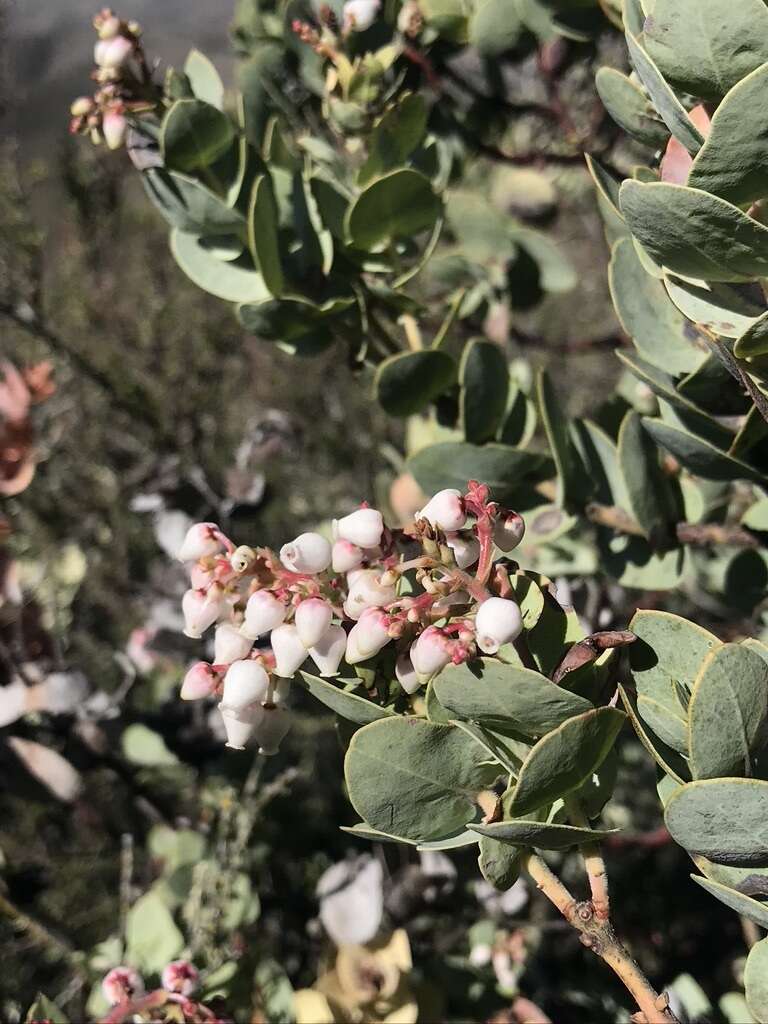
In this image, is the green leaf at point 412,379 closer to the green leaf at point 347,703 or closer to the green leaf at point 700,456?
the green leaf at point 700,456

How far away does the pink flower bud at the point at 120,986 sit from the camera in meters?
0.60

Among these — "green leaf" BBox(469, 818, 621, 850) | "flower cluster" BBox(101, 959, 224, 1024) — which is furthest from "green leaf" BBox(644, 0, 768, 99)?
"flower cluster" BBox(101, 959, 224, 1024)

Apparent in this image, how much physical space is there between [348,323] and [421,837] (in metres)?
0.38

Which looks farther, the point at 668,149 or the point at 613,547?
the point at 613,547

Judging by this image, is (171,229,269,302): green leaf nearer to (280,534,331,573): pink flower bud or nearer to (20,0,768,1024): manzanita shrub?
(20,0,768,1024): manzanita shrub

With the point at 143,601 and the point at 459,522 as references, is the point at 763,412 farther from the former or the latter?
the point at 143,601

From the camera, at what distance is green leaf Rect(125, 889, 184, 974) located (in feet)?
2.34

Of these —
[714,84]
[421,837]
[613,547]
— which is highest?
[714,84]

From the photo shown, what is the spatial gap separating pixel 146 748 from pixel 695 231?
0.66 metres

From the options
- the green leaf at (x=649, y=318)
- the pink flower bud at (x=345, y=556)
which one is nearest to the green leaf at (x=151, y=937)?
the pink flower bud at (x=345, y=556)

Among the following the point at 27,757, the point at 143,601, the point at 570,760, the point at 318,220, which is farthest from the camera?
the point at 143,601

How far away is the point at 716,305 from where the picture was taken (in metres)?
0.44

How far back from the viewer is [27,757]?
78 centimetres

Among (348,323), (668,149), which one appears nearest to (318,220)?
(348,323)
